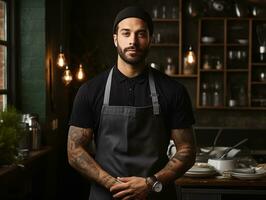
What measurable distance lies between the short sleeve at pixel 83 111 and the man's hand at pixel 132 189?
298mm

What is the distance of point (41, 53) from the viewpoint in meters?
4.69

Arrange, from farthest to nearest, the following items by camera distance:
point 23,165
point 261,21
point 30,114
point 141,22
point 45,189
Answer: point 261,21 → point 45,189 → point 30,114 → point 23,165 → point 141,22

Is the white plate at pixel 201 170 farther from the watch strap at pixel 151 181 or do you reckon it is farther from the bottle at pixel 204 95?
the bottle at pixel 204 95

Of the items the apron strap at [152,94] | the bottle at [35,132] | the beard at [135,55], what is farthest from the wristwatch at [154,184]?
the bottle at [35,132]

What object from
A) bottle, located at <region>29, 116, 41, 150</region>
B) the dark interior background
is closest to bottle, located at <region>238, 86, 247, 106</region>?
the dark interior background

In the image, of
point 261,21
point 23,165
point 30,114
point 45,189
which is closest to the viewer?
point 23,165

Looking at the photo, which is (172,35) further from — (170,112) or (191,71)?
(170,112)

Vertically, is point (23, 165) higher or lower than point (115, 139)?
lower

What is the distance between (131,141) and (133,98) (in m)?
0.19

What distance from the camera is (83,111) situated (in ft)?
7.14

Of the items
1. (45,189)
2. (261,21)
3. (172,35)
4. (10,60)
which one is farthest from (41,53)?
(261,21)

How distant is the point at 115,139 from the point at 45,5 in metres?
2.77

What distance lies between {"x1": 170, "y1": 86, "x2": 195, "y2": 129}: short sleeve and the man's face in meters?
0.23

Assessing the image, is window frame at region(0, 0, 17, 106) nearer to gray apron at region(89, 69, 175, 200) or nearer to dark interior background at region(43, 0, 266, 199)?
dark interior background at region(43, 0, 266, 199)
